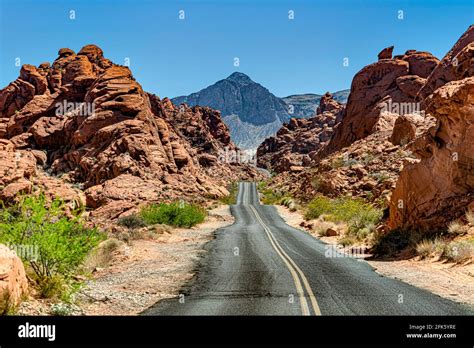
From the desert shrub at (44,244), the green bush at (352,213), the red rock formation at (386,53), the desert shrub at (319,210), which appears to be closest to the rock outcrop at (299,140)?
the red rock formation at (386,53)

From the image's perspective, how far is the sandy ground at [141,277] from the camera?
1036cm

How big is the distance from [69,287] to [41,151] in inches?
1810

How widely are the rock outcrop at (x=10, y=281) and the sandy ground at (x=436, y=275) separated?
9460mm

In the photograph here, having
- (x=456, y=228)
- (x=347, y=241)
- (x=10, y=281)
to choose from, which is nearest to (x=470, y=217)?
(x=456, y=228)

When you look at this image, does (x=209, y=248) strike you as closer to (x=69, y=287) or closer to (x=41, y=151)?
(x=69, y=287)

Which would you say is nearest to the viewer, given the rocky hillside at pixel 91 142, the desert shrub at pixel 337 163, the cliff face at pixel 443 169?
the cliff face at pixel 443 169

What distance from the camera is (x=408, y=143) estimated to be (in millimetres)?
32812

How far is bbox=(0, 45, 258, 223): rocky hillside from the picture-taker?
40.0 m

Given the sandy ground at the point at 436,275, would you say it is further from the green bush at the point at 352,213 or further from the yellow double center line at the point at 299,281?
the green bush at the point at 352,213

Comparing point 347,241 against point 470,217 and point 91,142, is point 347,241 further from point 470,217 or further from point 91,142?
point 91,142

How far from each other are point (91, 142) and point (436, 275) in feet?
138

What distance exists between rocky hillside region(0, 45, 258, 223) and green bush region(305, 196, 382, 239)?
14.2 metres
